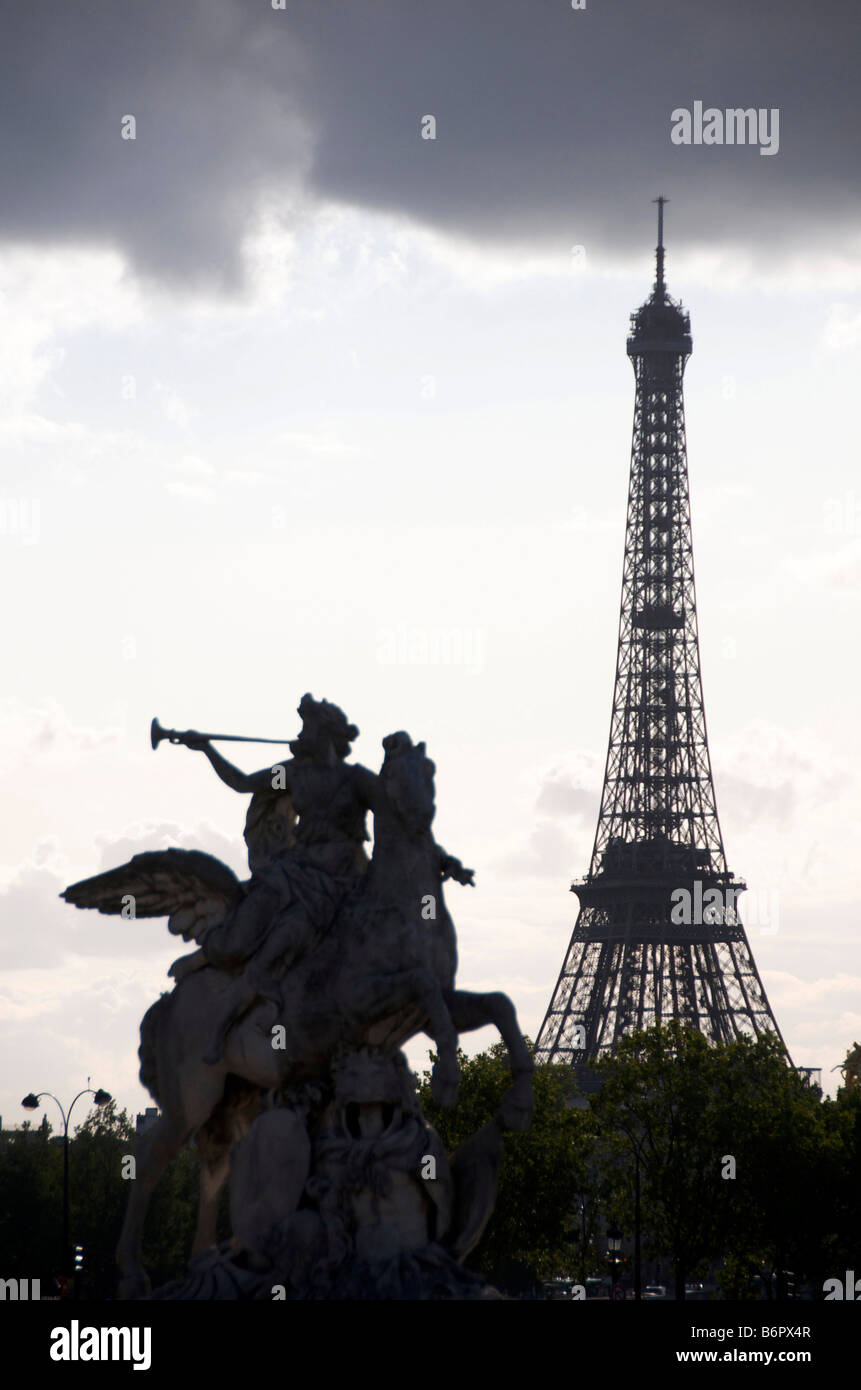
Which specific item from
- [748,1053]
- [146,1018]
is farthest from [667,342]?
[146,1018]

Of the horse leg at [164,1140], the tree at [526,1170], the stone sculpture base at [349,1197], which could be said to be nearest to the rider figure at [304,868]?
the horse leg at [164,1140]

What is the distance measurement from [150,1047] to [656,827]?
7626 centimetres

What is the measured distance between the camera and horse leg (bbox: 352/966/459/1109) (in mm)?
13797

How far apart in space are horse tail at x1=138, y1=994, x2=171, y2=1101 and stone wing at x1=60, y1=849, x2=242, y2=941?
0.75 meters

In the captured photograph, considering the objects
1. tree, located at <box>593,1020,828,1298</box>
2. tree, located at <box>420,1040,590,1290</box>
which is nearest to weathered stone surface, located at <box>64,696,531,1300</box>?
tree, located at <box>593,1020,828,1298</box>

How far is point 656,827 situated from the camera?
90.8 m

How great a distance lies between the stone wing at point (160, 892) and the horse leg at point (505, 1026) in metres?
2.38

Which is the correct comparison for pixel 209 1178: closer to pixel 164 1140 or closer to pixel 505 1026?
pixel 164 1140

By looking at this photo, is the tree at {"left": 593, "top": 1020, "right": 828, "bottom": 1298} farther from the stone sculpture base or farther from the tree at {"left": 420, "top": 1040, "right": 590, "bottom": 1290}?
the stone sculpture base

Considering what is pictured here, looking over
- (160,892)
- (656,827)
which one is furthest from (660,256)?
(160,892)

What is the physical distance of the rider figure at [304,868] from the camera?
1445 cm

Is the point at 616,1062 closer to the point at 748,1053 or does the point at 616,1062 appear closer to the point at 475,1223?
the point at 748,1053
